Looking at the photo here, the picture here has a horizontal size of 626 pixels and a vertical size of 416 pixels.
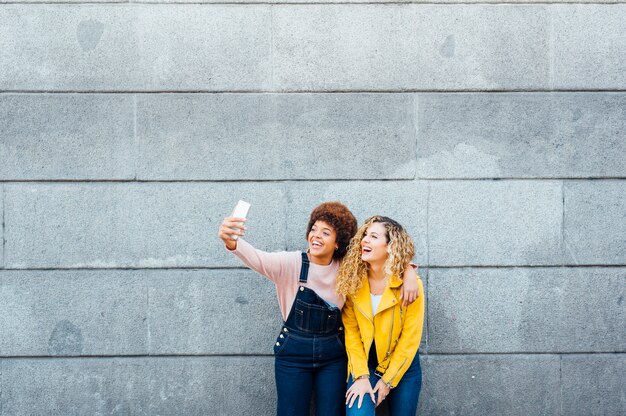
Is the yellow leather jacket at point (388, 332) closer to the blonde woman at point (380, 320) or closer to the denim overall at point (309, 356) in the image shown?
the blonde woman at point (380, 320)

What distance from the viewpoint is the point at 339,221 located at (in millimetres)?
4516

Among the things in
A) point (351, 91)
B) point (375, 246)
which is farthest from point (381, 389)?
point (351, 91)

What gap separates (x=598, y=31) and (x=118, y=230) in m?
4.55

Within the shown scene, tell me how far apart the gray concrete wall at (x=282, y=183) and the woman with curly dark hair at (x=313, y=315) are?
777 mm

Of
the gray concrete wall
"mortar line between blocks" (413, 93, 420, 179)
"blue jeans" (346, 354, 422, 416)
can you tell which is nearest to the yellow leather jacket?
"blue jeans" (346, 354, 422, 416)

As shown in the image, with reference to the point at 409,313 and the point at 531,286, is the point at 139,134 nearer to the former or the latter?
the point at 409,313

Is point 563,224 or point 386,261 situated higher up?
point 563,224

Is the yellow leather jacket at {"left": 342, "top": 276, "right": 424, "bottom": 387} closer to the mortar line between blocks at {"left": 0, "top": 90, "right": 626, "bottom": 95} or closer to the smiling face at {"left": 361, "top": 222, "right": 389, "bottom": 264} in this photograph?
the smiling face at {"left": 361, "top": 222, "right": 389, "bottom": 264}

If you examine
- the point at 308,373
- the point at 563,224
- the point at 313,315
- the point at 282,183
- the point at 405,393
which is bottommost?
the point at 405,393

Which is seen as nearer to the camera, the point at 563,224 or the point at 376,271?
the point at 376,271

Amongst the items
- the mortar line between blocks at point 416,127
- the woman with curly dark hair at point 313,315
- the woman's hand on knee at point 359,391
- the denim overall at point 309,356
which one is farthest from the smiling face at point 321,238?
the mortar line between blocks at point 416,127

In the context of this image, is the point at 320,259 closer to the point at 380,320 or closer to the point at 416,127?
the point at 380,320

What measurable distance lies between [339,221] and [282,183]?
37.6 inches

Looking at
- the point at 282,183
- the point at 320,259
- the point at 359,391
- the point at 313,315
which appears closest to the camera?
the point at 359,391
